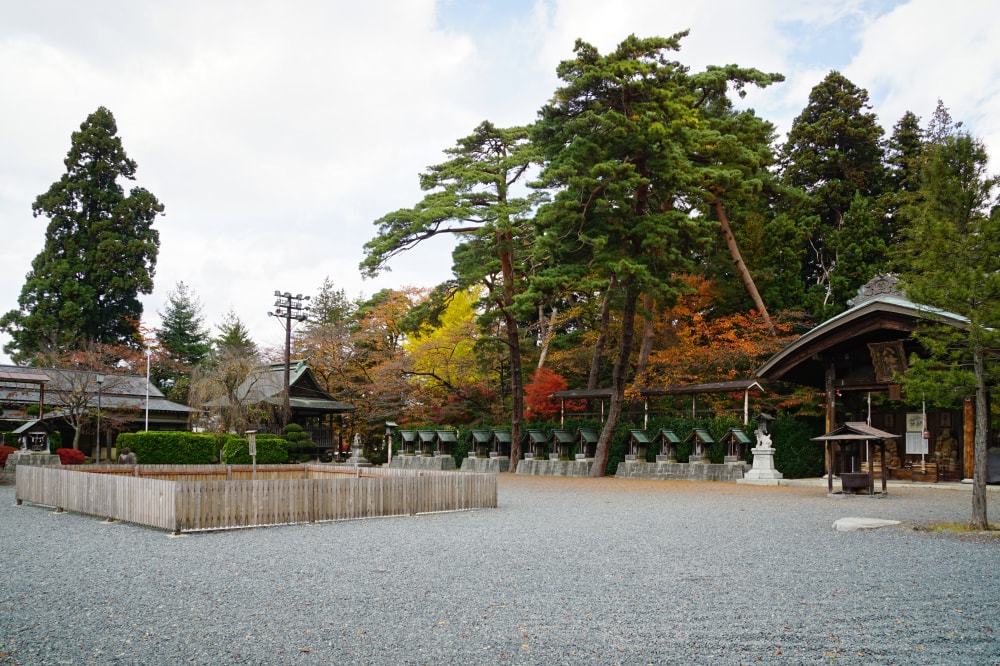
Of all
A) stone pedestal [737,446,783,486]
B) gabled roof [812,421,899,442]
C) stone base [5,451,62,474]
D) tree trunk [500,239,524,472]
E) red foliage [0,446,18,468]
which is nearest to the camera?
gabled roof [812,421,899,442]

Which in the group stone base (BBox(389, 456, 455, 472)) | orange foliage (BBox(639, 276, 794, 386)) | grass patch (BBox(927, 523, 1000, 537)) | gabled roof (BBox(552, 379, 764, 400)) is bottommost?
stone base (BBox(389, 456, 455, 472))

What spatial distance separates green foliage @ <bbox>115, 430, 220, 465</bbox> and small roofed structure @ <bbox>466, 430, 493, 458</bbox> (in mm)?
9501

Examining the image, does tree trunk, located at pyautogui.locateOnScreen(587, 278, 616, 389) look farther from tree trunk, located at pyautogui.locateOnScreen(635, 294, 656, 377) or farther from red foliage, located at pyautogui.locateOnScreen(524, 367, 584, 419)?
tree trunk, located at pyautogui.locateOnScreen(635, 294, 656, 377)

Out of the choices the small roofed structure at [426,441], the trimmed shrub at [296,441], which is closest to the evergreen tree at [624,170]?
the small roofed structure at [426,441]

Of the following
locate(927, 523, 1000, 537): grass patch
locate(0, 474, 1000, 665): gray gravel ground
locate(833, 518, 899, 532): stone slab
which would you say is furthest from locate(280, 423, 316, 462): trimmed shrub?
locate(927, 523, 1000, 537): grass patch

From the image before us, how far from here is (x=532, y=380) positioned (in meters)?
31.3

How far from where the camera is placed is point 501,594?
6.49m

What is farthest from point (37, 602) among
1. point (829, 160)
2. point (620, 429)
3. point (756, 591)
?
point (829, 160)

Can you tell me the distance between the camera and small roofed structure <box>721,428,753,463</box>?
21453 mm

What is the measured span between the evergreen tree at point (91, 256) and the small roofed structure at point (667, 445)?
2553 cm

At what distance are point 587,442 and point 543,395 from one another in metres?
2.80

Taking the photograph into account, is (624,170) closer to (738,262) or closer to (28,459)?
(738,262)

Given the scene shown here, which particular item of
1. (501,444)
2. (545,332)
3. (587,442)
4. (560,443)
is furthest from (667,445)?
(545,332)

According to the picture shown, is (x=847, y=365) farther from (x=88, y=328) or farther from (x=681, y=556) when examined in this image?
(x=88, y=328)
